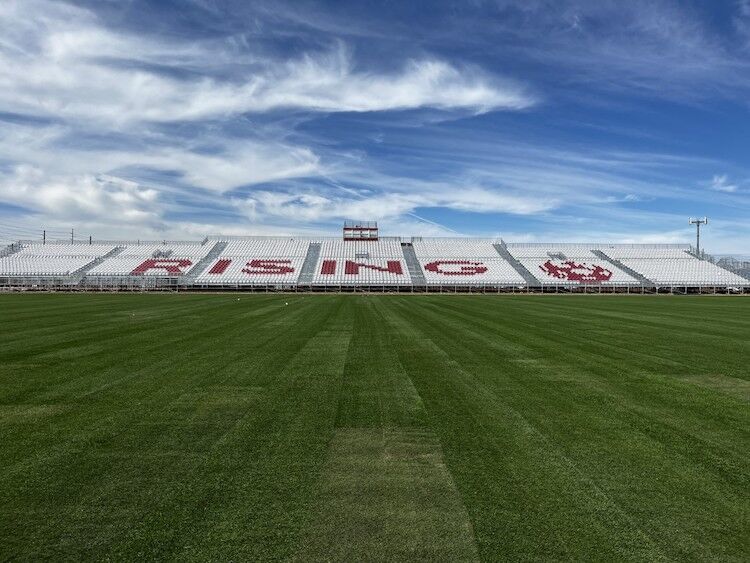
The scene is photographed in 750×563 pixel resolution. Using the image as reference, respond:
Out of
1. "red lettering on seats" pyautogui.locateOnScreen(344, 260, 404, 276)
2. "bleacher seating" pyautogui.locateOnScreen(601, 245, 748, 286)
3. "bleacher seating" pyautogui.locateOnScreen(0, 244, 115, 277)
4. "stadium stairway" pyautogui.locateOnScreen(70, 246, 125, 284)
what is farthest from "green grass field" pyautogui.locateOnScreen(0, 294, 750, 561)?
"bleacher seating" pyautogui.locateOnScreen(0, 244, 115, 277)

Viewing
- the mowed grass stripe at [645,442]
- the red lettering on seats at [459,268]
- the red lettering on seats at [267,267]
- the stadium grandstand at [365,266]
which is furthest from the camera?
the red lettering on seats at [459,268]

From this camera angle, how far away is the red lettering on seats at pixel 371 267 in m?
62.9

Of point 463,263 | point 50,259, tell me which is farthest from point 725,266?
point 50,259

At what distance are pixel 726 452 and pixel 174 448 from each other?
562 centimetres

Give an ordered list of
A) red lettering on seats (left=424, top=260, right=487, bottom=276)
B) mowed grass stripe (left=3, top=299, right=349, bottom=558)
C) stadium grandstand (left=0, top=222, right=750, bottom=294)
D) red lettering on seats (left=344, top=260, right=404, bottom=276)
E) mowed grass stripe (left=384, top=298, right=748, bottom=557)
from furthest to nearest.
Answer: red lettering on seats (left=424, top=260, right=487, bottom=276)
red lettering on seats (left=344, top=260, right=404, bottom=276)
stadium grandstand (left=0, top=222, right=750, bottom=294)
mowed grass stripe (left=384, top=298, right=748, bottom=557)
mowed grass stripe (left=3, top=299, right=349, bottom=558)

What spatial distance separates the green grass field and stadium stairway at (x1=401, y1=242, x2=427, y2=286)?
164ft

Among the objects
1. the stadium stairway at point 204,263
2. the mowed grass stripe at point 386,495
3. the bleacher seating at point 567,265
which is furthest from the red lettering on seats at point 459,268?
the mowed grass stripe at point 386,495

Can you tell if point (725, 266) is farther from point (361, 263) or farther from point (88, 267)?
point (88, 267)

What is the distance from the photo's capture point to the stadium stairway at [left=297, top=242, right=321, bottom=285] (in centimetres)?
6023

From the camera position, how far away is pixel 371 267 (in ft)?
212

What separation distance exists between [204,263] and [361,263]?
21524mm

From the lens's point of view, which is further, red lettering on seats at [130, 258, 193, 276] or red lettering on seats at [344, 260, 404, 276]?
red lettering on seats at [344, 260, 404, 276]

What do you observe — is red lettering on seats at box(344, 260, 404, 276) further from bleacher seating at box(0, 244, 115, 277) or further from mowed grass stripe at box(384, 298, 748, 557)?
mowed grass stripe at box(384, 298, 748, 557)

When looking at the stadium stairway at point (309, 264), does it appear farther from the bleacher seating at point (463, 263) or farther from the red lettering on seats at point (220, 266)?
the bleacher seating at point (463, 263)
